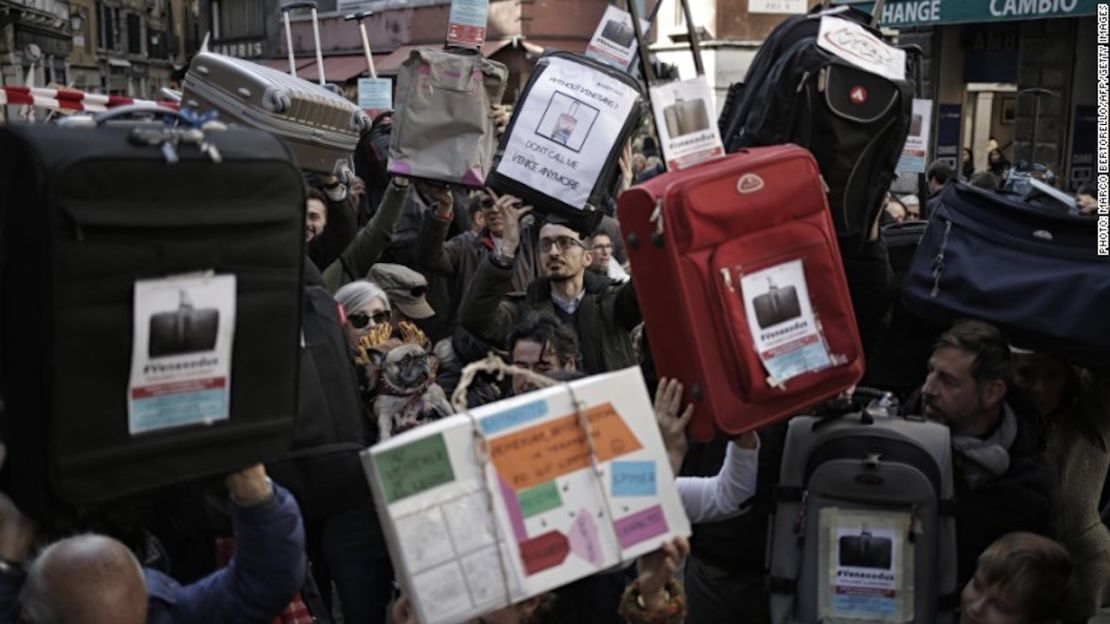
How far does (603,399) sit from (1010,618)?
1.31 metres

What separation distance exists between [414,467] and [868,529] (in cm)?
143

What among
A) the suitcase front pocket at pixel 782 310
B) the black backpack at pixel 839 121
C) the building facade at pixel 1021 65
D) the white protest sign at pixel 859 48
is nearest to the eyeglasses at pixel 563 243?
the black backpack at pixel 839 121

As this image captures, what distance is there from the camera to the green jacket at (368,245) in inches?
230

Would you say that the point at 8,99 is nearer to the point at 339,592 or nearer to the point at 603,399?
the point at 339,592

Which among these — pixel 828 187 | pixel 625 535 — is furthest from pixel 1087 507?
pixel 625 535

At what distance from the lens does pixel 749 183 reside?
3.03 metres

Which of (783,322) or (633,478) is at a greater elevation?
(783,322)

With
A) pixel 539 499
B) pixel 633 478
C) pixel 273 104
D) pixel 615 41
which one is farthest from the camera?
pixel 615 41

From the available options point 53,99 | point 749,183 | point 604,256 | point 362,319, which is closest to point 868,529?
point 749,183

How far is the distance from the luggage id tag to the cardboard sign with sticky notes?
2.33 ft

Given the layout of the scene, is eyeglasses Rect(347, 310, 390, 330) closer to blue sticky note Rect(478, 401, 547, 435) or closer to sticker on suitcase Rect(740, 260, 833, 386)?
sticker on suitcase Rect(740, 260, 833, 386)

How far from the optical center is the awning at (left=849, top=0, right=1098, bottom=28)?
1328 centimetres

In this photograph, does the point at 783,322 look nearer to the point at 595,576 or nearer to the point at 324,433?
the point at 595,576

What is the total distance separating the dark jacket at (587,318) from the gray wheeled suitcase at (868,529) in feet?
5.14
